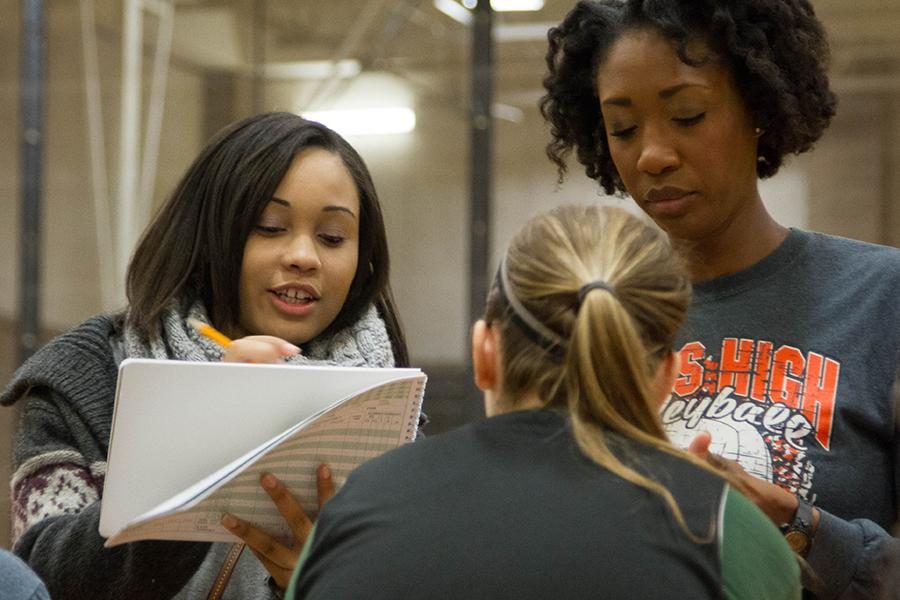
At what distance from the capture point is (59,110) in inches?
176

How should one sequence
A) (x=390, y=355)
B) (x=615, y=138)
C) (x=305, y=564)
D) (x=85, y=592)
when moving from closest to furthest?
(x=305, y=564)
(x=85, y=592)
(x=615, y=138)
(x=390, y=355)

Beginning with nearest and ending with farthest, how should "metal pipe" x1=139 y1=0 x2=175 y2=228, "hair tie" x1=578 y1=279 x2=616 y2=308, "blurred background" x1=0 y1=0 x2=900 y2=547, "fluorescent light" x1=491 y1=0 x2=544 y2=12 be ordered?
"hair tie" x1=578 y1=279 x2=616 y2=308 < "blurred background" x1=0 y1=0 x2=900 y2=547 < "fluorescent light" x1=491 y1=0 x2=544 y2=12 < "metal pipe" x1=139 y1=0 x2=175 y2=228

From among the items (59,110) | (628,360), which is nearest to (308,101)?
(59,110)

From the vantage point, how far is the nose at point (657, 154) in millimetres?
1553

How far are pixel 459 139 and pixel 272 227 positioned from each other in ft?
8.21

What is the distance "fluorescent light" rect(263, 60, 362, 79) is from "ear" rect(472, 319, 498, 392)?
314 cm

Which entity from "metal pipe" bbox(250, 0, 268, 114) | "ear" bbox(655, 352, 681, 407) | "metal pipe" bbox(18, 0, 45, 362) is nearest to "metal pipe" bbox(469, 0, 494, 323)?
"metal pipe" bbox(250, 0, 268, 114)

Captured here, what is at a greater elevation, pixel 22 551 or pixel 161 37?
pixel 161 37

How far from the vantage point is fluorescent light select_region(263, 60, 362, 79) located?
4.19 meters

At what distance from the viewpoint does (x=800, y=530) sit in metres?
1.37

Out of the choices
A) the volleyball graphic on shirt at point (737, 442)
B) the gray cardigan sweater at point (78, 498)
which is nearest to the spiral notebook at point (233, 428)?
the gray cardigan sweater at point (78, 498)

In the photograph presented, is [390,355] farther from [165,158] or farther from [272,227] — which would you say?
[165,158]

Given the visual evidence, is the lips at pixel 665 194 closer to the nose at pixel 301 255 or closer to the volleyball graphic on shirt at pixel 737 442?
the volleyball graphic on shirt at pixel 737 442

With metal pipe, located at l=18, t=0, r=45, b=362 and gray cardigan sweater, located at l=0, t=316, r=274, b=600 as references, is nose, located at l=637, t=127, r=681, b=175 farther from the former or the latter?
metal pipe, located at l=18, t=0, r=45, b=362
